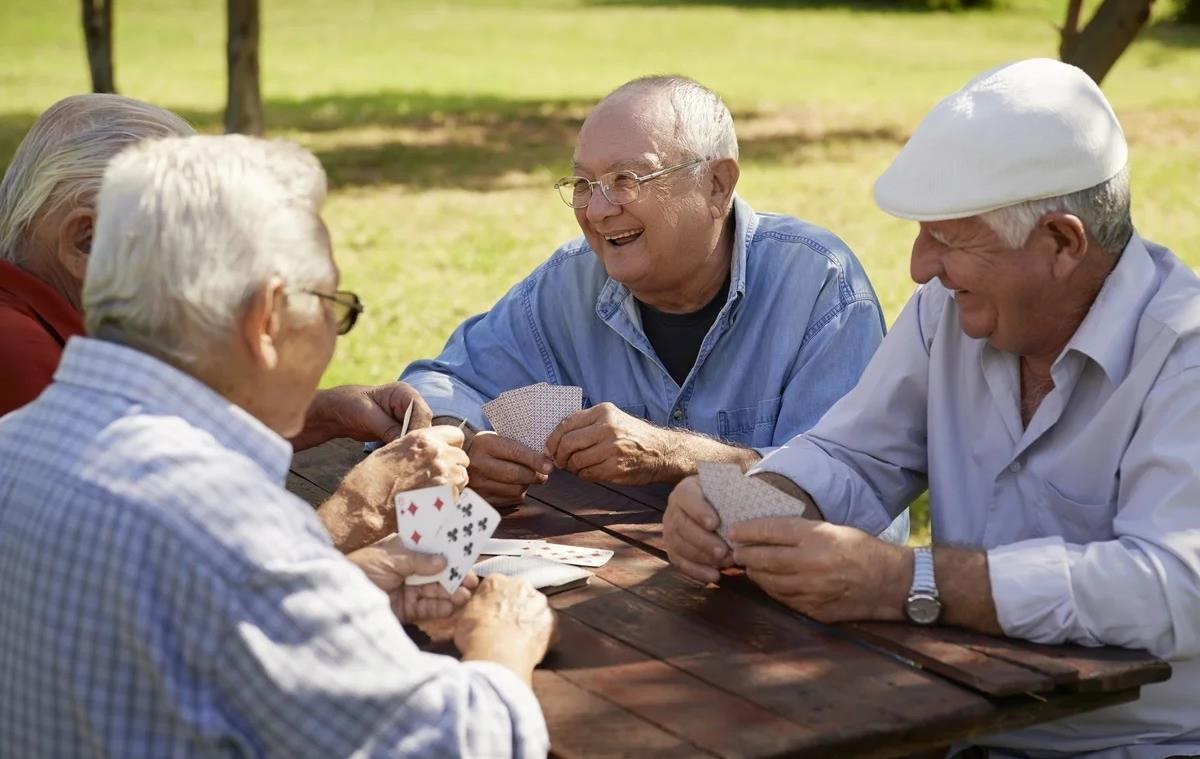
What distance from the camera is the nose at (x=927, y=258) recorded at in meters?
2.83

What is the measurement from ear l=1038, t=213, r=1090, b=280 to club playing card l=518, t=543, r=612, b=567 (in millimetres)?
1009

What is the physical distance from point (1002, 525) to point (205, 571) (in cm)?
170

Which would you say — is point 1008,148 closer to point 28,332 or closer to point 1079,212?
point 1079,212

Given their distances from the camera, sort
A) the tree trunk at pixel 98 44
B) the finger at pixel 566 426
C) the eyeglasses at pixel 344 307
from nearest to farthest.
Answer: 1. the eyeglasses at pixel 344 307
2. the finger at pixel 566 426
3. the tree trunk at pixel 98 44

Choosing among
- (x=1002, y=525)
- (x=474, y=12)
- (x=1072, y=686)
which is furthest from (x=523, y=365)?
(x=474, y=12)

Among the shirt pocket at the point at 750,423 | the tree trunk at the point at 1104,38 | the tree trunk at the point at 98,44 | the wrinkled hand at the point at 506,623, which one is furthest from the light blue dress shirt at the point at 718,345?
the tree trunk at the point at 98,44

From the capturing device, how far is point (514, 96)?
67.1 feet

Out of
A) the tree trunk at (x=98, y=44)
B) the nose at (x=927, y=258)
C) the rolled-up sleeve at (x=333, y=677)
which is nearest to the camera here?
the rolled-up sleeve at (x=333, y=677)

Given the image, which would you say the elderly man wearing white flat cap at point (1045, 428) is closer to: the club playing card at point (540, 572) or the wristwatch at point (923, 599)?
the wristwatch at point (923, 599)

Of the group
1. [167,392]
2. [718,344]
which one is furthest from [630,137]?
[167,392]

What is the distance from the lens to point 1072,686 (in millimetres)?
2363

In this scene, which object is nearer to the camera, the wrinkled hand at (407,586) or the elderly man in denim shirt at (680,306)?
the wrinkled hand at (407,586)

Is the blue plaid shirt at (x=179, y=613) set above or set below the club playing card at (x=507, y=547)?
above

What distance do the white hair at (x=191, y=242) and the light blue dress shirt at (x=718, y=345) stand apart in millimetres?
1732
